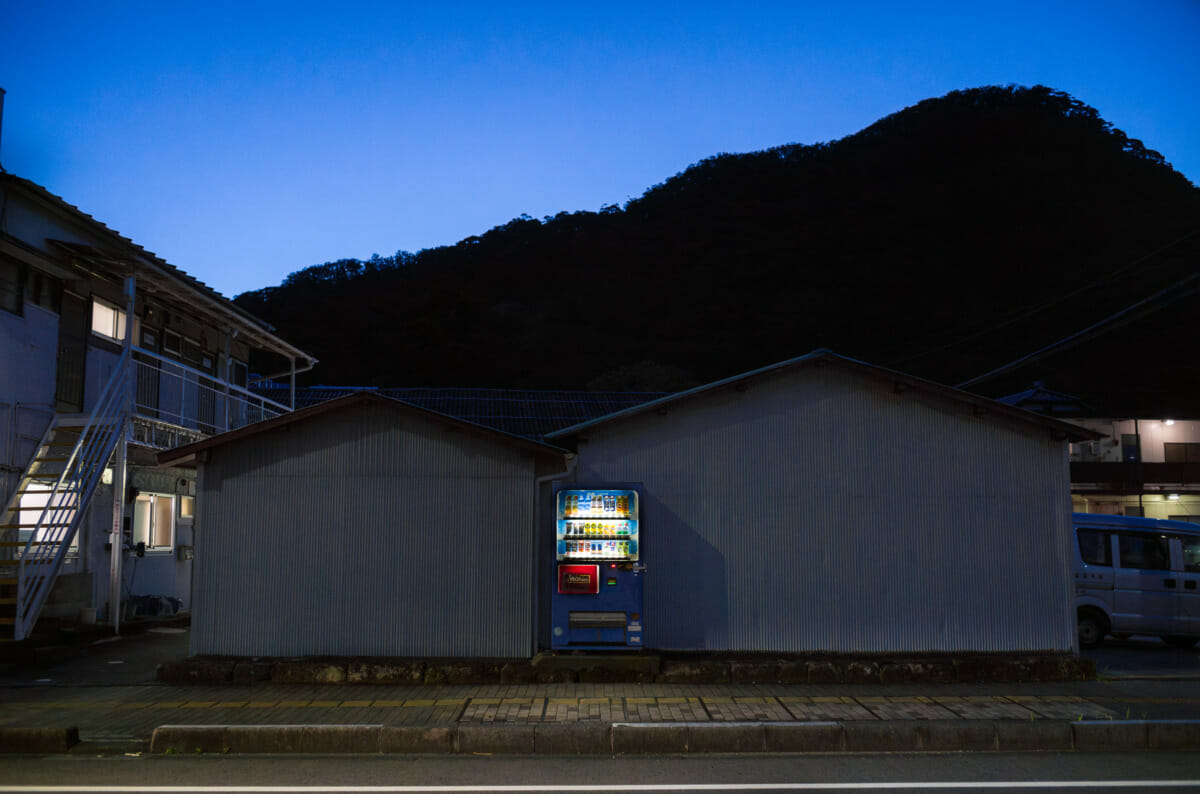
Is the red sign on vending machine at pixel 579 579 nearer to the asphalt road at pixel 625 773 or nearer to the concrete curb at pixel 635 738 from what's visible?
the concrete curb at pixel 635 738

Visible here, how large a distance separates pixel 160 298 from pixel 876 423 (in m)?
14.4

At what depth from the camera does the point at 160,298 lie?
17.8m

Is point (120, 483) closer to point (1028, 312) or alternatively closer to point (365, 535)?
point (365, 535)

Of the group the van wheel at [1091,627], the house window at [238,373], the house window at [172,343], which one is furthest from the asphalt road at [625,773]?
the house window at [238,373]

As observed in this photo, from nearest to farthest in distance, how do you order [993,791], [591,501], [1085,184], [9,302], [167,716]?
[993,791], [167,716], [591,501], [9,302], [1085,184]

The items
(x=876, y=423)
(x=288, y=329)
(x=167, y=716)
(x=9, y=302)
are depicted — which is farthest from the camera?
(x=288, y=329)

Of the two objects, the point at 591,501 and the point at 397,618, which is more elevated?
the point at 591,501

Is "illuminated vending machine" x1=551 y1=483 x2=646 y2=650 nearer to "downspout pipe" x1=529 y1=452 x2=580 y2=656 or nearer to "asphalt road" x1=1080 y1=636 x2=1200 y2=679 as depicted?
"downspout pipe" x1=529 y1=452 x2=580 y2=656

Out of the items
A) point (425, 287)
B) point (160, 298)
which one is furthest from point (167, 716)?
point (425, 287)

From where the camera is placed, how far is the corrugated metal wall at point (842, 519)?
1127 cm

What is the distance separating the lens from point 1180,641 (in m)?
15.9

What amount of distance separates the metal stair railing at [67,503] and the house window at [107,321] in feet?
4.16

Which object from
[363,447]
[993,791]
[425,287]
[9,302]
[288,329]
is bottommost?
[993,791]

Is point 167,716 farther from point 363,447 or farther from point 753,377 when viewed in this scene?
point 753,377
